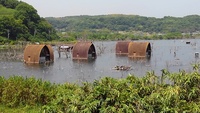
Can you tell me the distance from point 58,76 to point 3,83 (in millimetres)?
20102

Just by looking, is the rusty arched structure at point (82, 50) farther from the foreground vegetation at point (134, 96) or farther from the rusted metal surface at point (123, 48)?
the foreground vegetation at point (134, 96)

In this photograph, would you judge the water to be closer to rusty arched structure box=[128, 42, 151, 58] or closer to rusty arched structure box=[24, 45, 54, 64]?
rusty arched structure box=[24, 45, 54, 64]

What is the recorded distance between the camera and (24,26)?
109812mm

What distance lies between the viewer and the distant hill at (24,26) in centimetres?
10356

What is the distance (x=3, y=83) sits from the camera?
1742cm

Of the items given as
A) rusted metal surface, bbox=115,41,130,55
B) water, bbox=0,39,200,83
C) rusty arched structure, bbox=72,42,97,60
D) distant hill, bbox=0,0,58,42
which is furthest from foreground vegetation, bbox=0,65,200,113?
distant hill, bbox=0,0,58,42

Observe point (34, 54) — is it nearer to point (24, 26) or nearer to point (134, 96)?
point (134, 96)

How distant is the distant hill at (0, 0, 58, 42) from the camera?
103562 mm

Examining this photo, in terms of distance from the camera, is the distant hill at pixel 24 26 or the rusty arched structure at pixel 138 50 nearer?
the rusty arched structure at pixel 138 50

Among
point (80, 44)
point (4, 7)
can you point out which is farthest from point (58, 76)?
point (4, 7)

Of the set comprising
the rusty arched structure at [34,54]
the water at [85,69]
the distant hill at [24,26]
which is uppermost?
the distant hill at [24,26]

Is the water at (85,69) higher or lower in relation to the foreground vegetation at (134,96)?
lower

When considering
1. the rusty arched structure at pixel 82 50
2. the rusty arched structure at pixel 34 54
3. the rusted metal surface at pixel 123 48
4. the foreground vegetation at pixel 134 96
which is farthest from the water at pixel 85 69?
the foreground vegetation at pixel 134 96

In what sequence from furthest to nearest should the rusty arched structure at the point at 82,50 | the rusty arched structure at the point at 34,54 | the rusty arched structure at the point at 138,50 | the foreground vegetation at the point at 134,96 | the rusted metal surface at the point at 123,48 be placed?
the rusted metal surface at the point at 123,48, the rusty arched structure at the point at 138,50, the rusty arched structure at the point at 82,50, the rusty arched structure at the point at 34,54, the foreground vegetation at the point at 134,96
